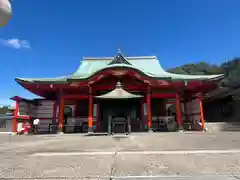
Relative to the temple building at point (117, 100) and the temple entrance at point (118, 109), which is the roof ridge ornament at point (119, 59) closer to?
the temple building at point (117, 100)

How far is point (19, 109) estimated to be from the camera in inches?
613

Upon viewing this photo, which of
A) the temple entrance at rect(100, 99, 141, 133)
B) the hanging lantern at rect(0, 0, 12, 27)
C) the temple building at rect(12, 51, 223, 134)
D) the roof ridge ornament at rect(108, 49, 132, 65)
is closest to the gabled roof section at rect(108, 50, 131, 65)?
the roof ridge ornament at rect(108, 49, 132, 65)

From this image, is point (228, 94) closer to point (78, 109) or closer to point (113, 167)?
point (78, 109)

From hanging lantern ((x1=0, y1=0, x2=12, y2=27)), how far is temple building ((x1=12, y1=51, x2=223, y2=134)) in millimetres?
10186

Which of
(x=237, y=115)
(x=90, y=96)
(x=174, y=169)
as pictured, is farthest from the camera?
(x=237, y=115)

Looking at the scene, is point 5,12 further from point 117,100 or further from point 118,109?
point 118,109

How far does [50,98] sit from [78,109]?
11.8 feet

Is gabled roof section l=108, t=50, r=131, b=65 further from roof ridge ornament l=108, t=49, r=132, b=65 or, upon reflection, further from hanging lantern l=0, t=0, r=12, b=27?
hanging lantern l=0, t=0, r=12, b=27

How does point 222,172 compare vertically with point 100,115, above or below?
below

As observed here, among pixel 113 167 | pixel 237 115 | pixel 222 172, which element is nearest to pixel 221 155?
pixel 222 172

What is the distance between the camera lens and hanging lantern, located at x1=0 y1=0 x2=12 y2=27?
230 centimetres

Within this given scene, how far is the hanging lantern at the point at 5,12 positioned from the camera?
2297 millimetres

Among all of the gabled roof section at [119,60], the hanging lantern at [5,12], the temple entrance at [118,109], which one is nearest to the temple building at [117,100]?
the temple entrance at [118,109]

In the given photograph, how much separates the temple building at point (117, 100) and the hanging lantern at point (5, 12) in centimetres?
1019
